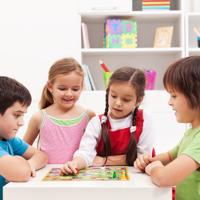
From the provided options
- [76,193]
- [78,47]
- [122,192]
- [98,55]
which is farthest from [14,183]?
[98,55]

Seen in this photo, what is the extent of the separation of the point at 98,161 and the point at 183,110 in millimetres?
409

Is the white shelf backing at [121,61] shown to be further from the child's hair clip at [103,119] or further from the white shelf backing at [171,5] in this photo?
the child's hair clip at [103,119]

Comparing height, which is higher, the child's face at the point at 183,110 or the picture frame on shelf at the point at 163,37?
the picture frame on shelf at the point at 163,37

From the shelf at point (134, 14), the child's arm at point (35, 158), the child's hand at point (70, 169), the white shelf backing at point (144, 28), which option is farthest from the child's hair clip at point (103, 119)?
the white shelf backing at point (144, 28)

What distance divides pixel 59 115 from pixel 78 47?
74.0 inches

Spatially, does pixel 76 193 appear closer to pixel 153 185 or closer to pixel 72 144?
pixel 153 185

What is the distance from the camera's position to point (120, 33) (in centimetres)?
350

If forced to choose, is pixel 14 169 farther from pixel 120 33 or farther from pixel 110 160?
pixel 120 33

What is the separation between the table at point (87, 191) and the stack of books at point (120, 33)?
2576 mm

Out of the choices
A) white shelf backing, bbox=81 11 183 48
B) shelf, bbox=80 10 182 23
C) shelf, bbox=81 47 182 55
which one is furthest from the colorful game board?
white shelf backing, bbox=81 11 183 48

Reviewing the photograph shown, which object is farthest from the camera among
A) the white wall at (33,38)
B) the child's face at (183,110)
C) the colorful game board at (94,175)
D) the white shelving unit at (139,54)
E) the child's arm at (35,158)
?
the white shelving unit at (139,54)

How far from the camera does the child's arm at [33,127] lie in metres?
Result: 1.70

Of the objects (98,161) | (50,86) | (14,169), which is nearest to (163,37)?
(50,86)

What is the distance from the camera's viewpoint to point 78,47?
11.5 ft
